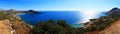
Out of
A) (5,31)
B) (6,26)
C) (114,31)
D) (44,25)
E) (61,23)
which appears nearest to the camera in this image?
(114,31)

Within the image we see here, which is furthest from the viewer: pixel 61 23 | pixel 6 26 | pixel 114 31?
pixel 61 23

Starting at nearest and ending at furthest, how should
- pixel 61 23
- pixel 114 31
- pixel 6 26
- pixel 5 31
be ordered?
pixel 114 31, pixel 5 31, pixel 6 26, pixel 61 23

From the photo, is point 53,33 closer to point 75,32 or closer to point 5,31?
point 75,32

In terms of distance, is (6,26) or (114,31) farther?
(6,26)

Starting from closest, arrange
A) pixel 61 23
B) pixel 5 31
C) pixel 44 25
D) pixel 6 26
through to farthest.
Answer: pixel 5 31, pixel 6 26, pixel 44 25, pixel 61 23

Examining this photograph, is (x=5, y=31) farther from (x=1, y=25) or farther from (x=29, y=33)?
(x=29, y=33)

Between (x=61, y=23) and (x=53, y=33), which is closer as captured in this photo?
Result: (x=53, y=33)

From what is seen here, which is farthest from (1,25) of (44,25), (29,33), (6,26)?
(44,25)

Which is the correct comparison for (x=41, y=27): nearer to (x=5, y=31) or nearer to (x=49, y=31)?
(x=49, y=31)

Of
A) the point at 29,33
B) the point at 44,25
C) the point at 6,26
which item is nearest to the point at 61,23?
the point at 44,25
